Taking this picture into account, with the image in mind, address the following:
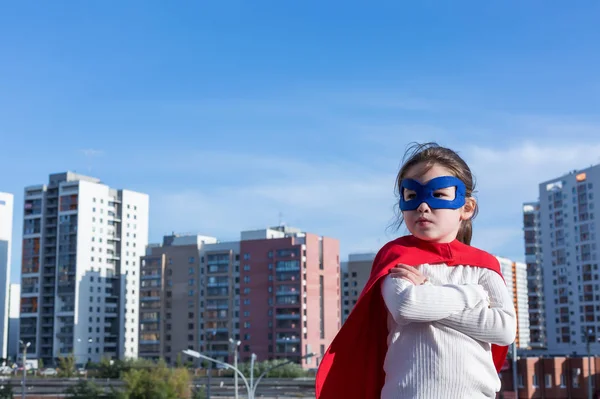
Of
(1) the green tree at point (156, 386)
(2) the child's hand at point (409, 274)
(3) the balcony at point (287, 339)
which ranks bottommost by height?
(1) the green tree at point (156, 386)

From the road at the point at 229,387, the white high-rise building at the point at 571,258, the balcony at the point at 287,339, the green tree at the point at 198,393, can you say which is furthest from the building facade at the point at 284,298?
the green tree at the point at 198,393

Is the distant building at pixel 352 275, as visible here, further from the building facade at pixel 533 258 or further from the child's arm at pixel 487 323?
the child's arm at pixel 487 323

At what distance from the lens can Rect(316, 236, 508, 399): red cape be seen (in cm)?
292

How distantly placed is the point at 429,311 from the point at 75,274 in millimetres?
113723

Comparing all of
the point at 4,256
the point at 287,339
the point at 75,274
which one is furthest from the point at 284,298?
the point at 4,256

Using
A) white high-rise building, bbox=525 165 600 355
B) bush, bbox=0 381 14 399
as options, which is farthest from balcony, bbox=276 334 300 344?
bush, bbox=0 381 14 399

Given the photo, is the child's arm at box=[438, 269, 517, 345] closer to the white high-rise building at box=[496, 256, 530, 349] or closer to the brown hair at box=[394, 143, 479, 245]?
the brown hair at box=[394, 143, 479, 245]

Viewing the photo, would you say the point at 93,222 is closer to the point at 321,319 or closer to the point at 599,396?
the point at 321,319

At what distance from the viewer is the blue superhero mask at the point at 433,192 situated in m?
3.03

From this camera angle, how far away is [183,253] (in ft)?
357

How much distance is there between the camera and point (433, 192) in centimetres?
305

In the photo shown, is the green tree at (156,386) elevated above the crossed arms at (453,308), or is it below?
below

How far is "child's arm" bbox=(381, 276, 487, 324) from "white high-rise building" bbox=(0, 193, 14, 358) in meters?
122

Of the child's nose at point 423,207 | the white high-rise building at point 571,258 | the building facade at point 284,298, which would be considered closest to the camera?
the child's nose at point 423,207
